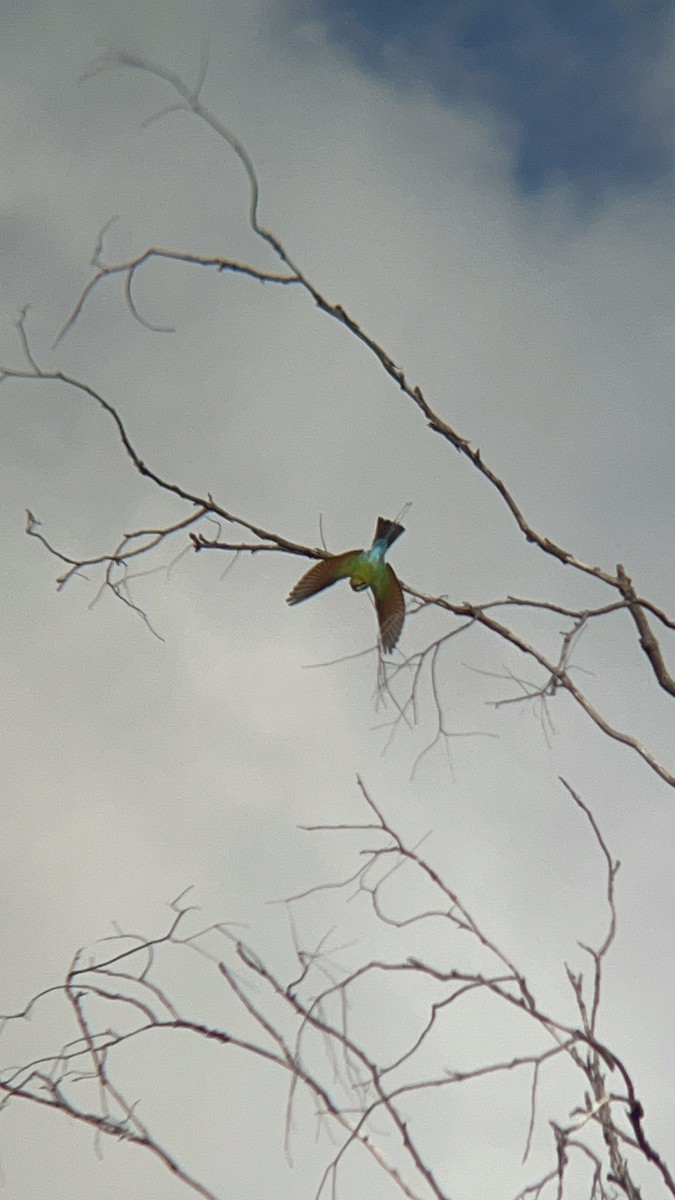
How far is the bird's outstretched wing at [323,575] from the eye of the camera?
51.4 inches

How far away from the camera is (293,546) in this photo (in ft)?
4.39

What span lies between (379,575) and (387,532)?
0.05 meters

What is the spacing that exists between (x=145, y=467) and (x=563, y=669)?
0.53 metres

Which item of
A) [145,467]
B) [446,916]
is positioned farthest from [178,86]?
[446,916]

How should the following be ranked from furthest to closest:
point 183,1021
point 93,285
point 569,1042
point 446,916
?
point 93,285
point 183,1021
point 446,916
point 569,1042

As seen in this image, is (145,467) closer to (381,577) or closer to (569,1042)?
(381,577)

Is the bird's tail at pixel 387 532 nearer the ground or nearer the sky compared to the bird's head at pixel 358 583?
nearer the sky

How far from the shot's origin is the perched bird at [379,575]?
4.23 feet

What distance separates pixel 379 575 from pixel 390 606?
0.04 metres

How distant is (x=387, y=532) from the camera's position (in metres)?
1.31

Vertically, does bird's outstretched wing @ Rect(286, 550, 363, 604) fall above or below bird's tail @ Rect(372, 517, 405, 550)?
below

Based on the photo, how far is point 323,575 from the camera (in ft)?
4.36

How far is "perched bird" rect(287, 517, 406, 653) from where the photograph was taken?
1289 mm

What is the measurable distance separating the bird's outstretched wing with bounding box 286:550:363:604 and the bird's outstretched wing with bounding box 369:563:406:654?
0.04 m
